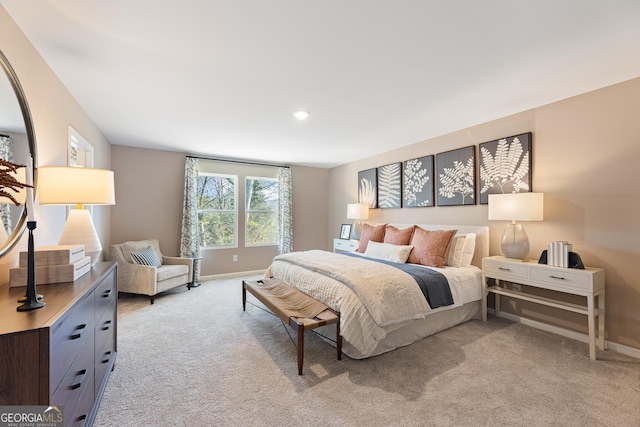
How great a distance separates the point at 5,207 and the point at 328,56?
2.17m

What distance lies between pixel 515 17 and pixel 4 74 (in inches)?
116

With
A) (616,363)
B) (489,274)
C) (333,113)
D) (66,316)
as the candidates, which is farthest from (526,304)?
(66,316)

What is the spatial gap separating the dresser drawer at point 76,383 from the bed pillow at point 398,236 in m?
3.36

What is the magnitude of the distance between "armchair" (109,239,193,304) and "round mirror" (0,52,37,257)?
239cm

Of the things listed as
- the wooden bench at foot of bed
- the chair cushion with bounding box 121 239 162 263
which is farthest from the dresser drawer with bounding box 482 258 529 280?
the chair cushion with bounding box 121 239 162 263

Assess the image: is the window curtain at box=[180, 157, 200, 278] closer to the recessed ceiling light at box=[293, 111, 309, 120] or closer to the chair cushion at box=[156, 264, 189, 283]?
the chair cushion at box=[156, 264, 189, 283]

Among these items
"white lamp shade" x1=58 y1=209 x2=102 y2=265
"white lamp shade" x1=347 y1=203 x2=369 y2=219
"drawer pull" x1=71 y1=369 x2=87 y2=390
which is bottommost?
"drawer pull" x1=71 y1=369 x2=87 y2=390

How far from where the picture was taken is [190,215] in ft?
16.0

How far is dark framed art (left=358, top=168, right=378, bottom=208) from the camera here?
5.12 m

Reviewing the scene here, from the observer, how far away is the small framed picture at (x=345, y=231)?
563 cm

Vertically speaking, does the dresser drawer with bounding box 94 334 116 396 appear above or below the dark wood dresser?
below

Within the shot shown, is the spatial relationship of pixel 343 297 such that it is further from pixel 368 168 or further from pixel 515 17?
pixel 368 168

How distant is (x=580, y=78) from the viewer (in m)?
2.37

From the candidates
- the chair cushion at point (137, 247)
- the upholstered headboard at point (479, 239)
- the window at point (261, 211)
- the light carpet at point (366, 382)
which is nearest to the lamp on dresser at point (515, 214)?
the upholstered headboard at point (479, 239)
